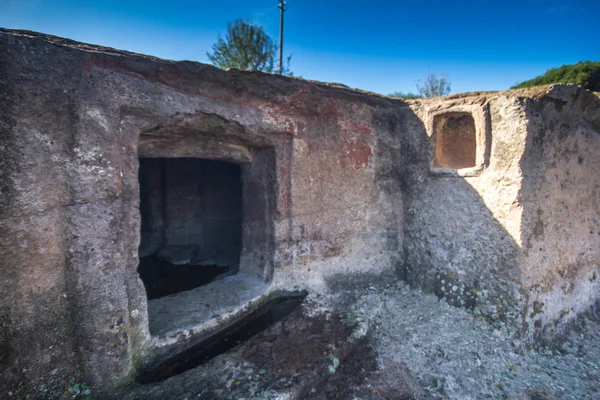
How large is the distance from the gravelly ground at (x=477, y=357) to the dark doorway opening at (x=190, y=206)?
3.67 metres

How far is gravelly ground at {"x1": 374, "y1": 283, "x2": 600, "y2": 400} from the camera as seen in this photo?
2332 millimetres

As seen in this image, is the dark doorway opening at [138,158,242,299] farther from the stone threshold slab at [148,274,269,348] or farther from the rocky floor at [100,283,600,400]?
the rocky floor at [100,283,600,400]

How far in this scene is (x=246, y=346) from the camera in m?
2.45

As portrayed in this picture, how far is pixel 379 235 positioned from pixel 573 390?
2.10 meters

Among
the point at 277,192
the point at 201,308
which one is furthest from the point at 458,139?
the point at 201,308

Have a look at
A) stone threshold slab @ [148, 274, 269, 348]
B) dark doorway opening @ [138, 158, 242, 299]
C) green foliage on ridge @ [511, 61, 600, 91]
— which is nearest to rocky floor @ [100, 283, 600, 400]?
stone threshold slab @ [148, 274, 269, 348]

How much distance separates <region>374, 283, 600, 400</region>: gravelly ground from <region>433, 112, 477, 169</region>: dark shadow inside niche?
1652 mm

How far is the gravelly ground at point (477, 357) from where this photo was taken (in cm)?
233

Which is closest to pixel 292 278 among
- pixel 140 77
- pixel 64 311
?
pixel 64 311

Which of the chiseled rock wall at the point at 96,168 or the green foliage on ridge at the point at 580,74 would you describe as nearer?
the chiseled rock wall at the point at 96,168

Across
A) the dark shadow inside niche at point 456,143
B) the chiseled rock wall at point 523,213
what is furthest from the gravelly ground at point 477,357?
the dark shadow inside niche at point 456,143

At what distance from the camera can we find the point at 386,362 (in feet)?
8.30

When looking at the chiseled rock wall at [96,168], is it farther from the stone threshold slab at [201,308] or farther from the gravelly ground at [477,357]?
the gravelly ground at [477,357]

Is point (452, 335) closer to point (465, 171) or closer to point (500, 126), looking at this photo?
point (465, 171)
